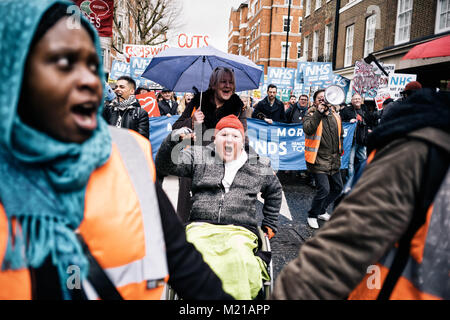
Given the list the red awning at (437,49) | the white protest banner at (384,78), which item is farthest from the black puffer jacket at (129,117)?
the white protest banner at (384,78)

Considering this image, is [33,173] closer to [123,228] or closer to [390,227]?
[123,228]

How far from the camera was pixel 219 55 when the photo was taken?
4656 millimetres

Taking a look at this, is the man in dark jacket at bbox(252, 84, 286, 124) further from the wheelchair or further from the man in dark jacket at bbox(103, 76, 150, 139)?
the wheelchair

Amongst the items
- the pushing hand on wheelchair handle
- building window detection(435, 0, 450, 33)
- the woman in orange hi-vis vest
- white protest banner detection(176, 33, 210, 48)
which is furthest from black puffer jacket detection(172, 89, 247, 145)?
building window detection(435, 0, 450, 33)

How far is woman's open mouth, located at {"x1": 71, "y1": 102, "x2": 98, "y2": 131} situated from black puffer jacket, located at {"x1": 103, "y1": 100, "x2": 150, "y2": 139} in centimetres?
422

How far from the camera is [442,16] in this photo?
A: 12.2 meters

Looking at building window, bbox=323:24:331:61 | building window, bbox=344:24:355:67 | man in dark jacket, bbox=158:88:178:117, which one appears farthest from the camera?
building window, bbox=323:24:331:61

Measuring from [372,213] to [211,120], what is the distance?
9.40ft

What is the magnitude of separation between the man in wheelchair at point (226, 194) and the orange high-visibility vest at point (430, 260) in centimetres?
112

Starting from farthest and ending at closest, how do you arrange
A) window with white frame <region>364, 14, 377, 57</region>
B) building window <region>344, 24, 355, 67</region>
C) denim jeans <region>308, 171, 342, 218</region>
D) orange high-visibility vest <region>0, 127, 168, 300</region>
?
1. building window <region>344, 24, 355, 67</region>
2. window with white frame <region>364, 14, 377, 57</region>
3. denim jeans <region>308, 171, 342, 218</region>
4. orange high-visibility vest <region>0, 127, 168, 300</region>

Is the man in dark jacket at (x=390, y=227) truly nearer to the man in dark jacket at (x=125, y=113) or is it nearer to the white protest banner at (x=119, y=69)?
the man in dark jacket at (x=125, y=113)

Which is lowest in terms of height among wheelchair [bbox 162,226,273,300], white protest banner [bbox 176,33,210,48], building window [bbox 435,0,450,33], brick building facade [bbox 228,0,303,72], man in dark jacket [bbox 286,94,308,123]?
wheelchair [bbox 162,226,273,300]

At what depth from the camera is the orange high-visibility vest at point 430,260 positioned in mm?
973

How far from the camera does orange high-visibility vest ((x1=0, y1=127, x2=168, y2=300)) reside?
909mm
